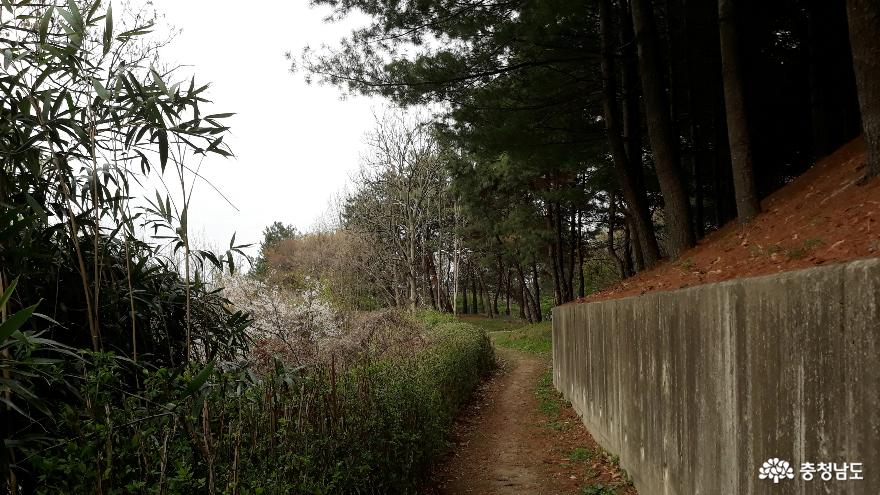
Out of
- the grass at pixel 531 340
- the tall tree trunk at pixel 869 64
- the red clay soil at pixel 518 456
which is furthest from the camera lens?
the grass at pixel 531 340

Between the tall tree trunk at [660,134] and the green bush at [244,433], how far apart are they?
487 cm

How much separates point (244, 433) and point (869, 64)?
5788 mm

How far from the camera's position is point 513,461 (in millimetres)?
6438

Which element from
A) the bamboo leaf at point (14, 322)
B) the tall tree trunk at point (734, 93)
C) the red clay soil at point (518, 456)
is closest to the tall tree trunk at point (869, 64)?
the tall tree trunk at point (734, 93)

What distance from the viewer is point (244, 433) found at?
306cm

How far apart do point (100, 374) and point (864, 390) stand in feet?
8.75

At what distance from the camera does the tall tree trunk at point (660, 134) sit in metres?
8.44

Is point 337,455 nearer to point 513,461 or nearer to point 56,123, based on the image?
point 56,123

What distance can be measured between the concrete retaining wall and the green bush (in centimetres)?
211

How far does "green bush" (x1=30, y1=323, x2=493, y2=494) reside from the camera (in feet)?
6.37

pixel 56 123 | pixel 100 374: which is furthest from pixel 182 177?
pixel 100 374

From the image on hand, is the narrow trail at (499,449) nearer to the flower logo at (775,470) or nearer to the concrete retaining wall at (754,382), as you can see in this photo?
the concrete retaining wall at (754,382)

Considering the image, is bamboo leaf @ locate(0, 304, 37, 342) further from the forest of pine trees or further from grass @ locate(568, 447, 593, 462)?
the forest of pine trees

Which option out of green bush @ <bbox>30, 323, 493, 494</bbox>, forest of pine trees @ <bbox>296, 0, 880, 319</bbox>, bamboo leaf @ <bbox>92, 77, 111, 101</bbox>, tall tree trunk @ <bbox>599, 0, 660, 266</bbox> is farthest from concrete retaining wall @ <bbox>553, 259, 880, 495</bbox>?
tall tree trunk @ <bbox>599, 0, 660, 266</bbox>
